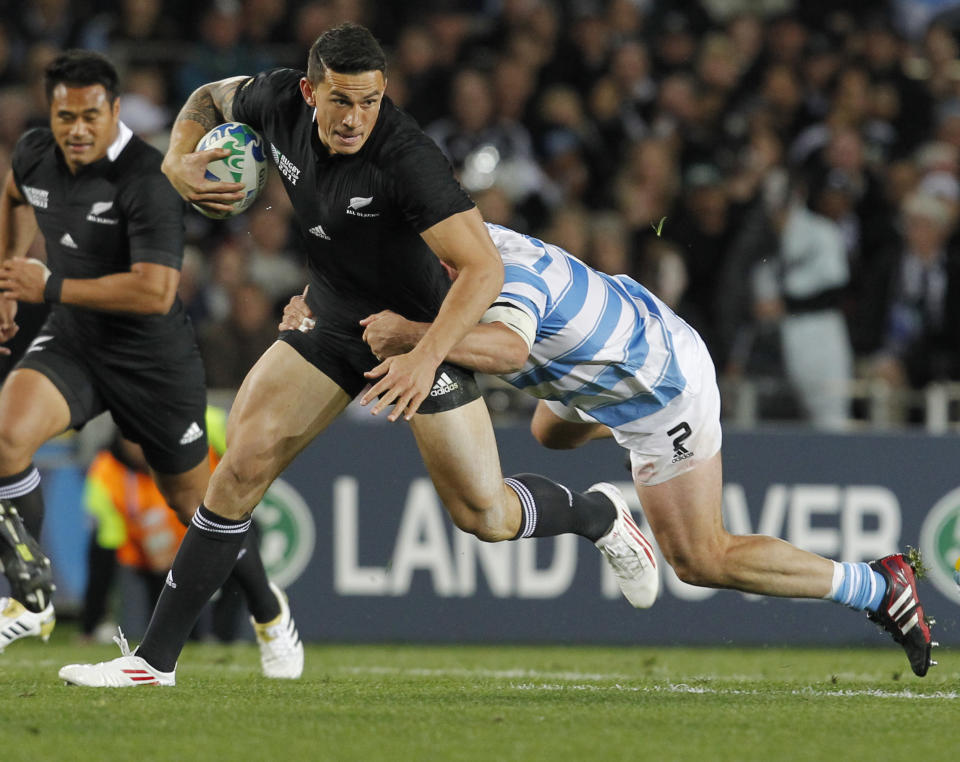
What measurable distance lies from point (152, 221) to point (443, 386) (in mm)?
2089

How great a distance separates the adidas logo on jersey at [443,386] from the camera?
585 centimetres

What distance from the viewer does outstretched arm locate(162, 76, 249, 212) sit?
595cm

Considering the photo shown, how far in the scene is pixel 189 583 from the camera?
5.92 m

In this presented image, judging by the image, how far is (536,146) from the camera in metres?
12.9

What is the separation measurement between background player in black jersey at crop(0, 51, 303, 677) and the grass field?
2.99ft

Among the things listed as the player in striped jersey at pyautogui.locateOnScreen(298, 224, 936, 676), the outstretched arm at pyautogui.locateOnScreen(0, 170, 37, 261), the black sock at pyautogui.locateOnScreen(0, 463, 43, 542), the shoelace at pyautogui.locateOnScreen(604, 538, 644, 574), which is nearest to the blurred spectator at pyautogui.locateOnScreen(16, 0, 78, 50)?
the outstretched arm at pyautogui.locateOnScreen(0, 170, 37, 261)

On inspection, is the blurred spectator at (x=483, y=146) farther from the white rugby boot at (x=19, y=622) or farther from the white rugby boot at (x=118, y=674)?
the white rugby boot at (x=118, y=674)

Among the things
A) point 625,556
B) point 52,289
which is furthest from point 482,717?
point 52,289

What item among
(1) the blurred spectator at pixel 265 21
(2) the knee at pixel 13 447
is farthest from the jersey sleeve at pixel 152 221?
(1) the blurred spectator at pixel 265 21

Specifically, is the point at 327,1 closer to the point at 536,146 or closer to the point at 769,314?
the point at 536,146

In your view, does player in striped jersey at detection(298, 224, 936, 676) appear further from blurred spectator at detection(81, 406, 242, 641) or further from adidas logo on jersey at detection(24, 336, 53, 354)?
blurred spectator at detection(81, 406, 242, 641)

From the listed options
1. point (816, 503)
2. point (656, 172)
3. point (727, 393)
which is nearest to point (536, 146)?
point (656, 172)

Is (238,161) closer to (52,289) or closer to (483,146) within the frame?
(52,289)

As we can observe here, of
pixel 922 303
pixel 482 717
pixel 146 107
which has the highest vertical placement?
pixel 146 107
